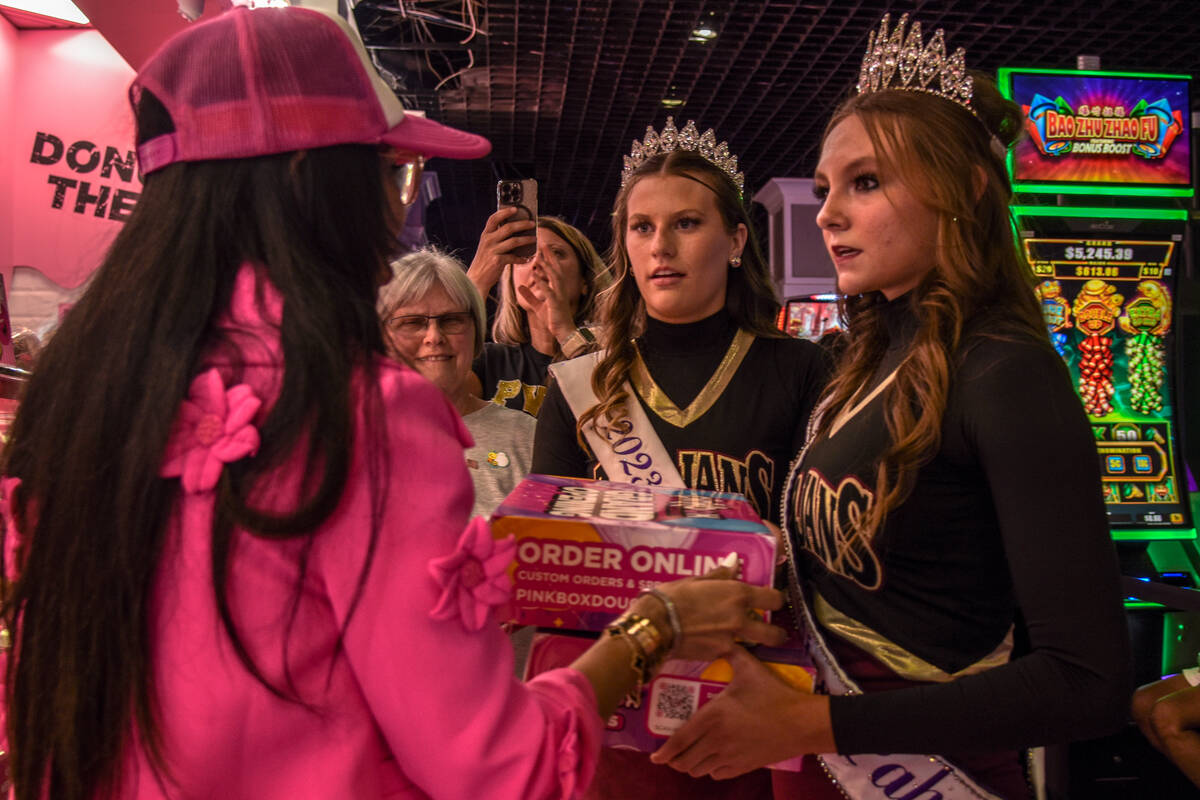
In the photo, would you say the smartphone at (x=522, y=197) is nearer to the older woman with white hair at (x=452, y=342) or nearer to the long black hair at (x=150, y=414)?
the older woman with white hair at (x=452, y=342)

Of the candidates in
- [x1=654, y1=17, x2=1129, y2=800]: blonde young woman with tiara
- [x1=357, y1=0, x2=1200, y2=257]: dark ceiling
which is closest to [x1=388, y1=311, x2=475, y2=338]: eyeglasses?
[x1=654, y1=17, x2=1129, y2=800]: blonde young woman with tiara

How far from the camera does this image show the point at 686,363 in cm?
192

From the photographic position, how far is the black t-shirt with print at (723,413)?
1.76 m

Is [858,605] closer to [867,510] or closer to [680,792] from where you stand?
[867,510]

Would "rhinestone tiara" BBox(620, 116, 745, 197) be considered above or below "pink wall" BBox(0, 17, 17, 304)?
below

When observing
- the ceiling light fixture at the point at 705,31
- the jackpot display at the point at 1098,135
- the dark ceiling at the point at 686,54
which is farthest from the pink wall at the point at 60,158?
Answer: the ceiling light fixture at the point at 705,31

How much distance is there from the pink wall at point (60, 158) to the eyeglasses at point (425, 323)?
139 cm

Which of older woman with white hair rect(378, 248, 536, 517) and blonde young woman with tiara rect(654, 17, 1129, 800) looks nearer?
blonde young woman with tiara rect(654, 17, 1129, 800)

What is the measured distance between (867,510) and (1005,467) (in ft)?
0.68

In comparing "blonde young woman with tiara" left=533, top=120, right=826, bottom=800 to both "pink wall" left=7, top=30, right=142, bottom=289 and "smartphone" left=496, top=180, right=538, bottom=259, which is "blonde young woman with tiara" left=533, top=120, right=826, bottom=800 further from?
"pink wall" left=7, top=30, right=142, bottom=289

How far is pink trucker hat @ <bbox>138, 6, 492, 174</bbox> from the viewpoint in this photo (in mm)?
854

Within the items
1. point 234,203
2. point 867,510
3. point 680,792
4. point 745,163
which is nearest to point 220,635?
point 234,203

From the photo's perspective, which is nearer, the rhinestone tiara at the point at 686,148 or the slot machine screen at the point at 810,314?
the rhinestone tiara at the point at 686,148

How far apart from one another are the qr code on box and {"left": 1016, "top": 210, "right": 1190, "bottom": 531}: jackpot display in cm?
287
